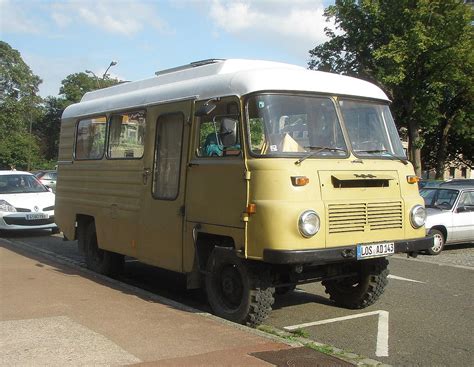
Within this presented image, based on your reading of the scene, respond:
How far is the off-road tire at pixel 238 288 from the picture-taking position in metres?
6.18

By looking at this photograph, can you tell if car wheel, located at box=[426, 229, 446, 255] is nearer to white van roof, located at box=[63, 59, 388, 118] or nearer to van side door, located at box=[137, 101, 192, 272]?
white van roof, located at box=[63, 59, 388, 118]

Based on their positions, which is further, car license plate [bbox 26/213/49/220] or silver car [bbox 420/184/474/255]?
car license plate [bbox 26/213/49/220]

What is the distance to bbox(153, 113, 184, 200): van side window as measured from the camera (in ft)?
23.9

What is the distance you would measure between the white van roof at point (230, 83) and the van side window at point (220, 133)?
8.3 inches

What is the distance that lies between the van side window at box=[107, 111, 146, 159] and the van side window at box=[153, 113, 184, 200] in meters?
0.45

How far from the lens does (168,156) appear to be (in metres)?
7.52

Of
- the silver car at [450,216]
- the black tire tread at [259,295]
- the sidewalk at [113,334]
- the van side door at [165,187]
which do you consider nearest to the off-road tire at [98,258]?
the sidewalk at [113,334]

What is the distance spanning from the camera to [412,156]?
37.8 meters

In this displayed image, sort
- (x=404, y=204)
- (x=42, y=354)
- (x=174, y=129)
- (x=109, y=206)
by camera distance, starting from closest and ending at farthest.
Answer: (x=42, y=354)
(x=404, y=204)
(x=174, y=129)
(x=109, y=206)

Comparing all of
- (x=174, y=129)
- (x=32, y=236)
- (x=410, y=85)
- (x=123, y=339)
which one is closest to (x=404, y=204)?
(x=174, y=129)

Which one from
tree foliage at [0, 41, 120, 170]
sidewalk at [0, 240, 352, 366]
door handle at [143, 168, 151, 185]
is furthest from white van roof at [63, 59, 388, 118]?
tree foliage at [0, 41, 120, 170]

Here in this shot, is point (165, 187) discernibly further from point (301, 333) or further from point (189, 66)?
point (301, 333)

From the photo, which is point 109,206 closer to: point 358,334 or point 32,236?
point 358,334

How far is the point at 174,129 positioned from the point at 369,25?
33.2m
